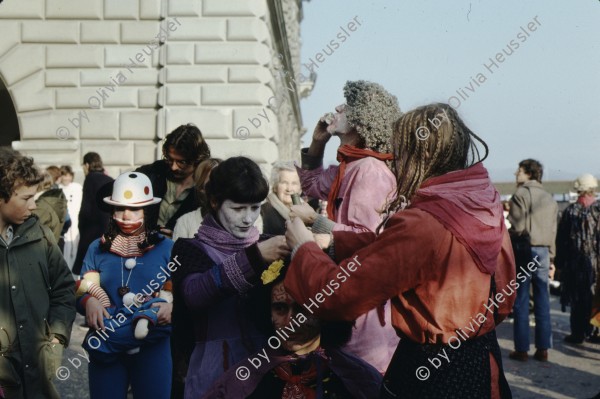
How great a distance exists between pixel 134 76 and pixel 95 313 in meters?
7.65

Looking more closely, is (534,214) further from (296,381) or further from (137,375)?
(296,381)

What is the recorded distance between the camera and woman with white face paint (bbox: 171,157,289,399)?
2.55 m

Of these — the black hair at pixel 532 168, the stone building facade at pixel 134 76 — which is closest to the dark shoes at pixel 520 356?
the black hair at pixel 532 168

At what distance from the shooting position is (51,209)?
21.6ft

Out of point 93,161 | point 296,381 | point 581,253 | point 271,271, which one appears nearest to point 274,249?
point 271,271

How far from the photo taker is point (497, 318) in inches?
92.4

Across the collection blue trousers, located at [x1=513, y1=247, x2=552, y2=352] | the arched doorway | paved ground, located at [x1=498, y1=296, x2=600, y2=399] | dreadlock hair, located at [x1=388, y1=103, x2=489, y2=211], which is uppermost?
the arched doorway

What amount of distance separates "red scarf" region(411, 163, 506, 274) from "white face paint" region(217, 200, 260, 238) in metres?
0.83

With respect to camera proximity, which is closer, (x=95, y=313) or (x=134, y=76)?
(x=95, y=313)

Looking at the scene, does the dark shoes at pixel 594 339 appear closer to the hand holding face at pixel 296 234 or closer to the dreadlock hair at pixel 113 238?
the dreadlock hair at pixel 113 238

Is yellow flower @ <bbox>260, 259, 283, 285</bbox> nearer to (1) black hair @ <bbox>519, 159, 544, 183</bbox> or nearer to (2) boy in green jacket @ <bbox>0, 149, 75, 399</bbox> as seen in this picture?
(2) boy in green jacket @ <bbox>0, 149, 75, 399</bbox>

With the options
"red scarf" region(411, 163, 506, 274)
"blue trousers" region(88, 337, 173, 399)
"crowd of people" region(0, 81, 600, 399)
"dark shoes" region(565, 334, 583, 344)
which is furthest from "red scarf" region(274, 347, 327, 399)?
"dark shoes" region(565, 334, 583, 344)

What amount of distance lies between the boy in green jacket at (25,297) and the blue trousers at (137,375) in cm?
20

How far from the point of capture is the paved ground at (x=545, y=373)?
6016mm
